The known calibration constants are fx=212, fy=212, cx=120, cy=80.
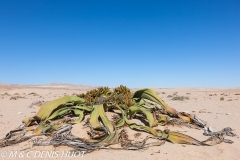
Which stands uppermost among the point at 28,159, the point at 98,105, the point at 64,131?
the point at 98,105

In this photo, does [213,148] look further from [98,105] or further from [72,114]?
[72,114]

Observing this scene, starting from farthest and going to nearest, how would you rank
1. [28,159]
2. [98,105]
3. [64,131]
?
[98,105], [64,131], [28,159]

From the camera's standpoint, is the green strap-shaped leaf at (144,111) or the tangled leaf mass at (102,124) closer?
the tangled leaf mass at (102,124)

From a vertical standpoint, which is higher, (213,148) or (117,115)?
(117,115)

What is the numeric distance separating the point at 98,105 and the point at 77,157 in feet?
5.10

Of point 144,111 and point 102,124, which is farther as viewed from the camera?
point 144,111

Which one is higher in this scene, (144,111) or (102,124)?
(144,111)

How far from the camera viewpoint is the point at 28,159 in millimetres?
2883

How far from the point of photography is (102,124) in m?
3.87

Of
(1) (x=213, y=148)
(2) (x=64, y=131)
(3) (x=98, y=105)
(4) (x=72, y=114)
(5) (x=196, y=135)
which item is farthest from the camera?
(4) (x=72, y=114)

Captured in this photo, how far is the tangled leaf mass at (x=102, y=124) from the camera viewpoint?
3262mm

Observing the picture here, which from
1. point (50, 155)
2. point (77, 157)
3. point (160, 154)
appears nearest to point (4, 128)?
point (50, 155)

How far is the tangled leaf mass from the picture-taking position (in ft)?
10.7

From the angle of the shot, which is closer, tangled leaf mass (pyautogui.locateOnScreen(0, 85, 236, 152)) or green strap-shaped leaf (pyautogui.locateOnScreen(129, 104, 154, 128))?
→ tangled leaf mass (pyautogui.locateOnScreen(0, 85, 236, 152))
